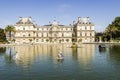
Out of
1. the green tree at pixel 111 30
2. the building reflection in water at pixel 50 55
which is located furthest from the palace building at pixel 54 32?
the building reflection in water at pixel 50 55

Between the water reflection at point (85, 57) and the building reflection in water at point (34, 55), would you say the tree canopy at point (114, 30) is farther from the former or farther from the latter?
the water reflection at point (85, 57)

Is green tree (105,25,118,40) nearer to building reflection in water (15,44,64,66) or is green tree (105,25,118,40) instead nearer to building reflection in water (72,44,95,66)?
building reflection in water (15,44,64,66)

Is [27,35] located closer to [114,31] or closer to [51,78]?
[114,31]

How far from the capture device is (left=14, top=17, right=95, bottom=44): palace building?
117812 millimetres

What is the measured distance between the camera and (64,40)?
122 meters

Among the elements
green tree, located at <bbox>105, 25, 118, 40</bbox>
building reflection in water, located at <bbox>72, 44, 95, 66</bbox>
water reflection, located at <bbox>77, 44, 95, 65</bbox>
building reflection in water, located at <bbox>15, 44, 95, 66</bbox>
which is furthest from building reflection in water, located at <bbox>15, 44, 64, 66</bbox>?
green tree, located at <bbox>105, 25, 118, 40</bbox>

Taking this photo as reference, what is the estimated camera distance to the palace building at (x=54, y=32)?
118 m

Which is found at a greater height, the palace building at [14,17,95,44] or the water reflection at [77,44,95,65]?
the palace building at [14,17,95,44]

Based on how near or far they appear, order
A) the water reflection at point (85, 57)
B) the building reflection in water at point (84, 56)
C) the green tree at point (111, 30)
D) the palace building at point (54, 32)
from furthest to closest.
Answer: the palace building at point (54, 32), the green tree at point (111, 30), the building reflection in water at point (84, 56), the water reflection at point (85, 57)

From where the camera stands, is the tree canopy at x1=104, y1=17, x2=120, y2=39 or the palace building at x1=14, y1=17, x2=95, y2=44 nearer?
the tree canopy at x1=104, y1=17, x2=120, y2=39

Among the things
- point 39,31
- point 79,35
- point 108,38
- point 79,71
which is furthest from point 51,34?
point 79,71

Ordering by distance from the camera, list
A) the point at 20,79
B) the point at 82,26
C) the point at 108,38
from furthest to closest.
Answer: the point at 82,26 → the point at 108,38 → the point at 20,79

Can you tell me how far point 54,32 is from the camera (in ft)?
397

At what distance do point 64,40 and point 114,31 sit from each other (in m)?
26.8
